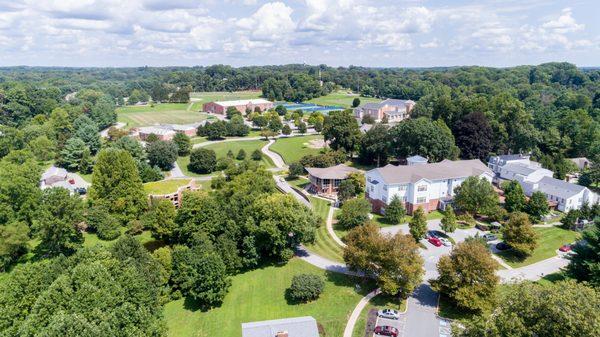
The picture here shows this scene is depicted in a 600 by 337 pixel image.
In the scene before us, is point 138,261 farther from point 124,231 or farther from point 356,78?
point 356,78

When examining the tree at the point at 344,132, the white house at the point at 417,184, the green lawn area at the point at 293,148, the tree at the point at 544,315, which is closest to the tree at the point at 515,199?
the white house at the point at 417,184

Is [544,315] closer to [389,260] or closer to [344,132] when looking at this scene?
[389,260]

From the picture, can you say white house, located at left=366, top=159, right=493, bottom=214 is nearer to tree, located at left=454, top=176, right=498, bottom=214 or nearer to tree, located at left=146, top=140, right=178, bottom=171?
tree, located at left=454, top=176, right=498, bottom=214

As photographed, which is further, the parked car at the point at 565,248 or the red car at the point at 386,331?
the parked car at the point at 565,248

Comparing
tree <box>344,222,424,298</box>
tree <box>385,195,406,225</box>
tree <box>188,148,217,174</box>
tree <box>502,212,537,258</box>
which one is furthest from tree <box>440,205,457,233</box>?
tree <box>188,148,217,174</box>

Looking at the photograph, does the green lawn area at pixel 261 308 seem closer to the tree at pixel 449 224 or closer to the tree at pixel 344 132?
the tree at pixel 449 224

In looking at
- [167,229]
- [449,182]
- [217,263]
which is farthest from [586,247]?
[167,229]
